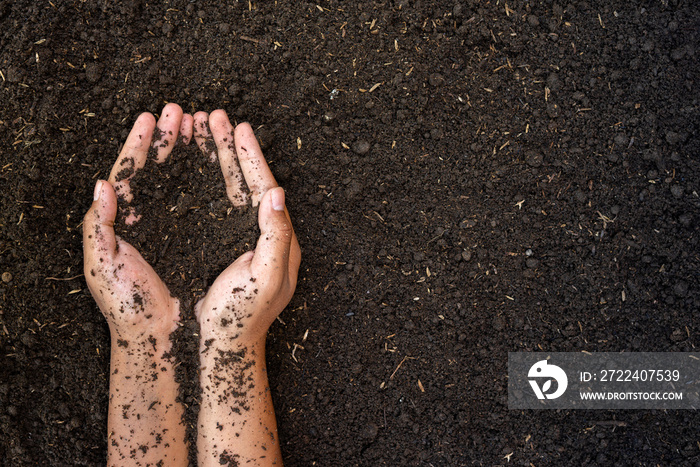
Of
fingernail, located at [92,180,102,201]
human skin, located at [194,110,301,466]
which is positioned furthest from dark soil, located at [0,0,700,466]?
fingernail, located at [92,180,102,201]

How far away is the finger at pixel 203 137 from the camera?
1917mm

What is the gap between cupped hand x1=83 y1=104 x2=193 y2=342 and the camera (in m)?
1.77

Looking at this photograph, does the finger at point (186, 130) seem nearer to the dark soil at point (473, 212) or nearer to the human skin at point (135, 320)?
the human skin at point (135, 320)

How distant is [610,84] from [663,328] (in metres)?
1.04

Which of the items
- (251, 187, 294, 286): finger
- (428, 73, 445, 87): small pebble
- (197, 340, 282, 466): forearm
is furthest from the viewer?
(428, 73, 445, 87): small pebble

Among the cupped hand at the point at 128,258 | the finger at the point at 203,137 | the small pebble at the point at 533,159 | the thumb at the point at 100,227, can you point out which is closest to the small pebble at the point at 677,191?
the small pebble at the point at 533,159

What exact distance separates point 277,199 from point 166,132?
0.53 metres

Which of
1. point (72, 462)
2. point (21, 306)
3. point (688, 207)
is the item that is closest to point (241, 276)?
point (21, 306)

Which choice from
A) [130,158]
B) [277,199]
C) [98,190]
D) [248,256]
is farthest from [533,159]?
[98,190]

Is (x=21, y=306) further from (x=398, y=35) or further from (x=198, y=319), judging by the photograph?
(x=398, y=35)

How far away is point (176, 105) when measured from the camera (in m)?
1.90

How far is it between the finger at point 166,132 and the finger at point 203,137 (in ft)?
0.23

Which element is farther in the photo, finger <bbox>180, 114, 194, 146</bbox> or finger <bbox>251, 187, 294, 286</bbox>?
finger <bbox>180, 114, 194, 146</bbox>

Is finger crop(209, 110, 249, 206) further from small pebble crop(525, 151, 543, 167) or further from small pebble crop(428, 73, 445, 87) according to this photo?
small pebble crop(525, 151, 543, 167)
